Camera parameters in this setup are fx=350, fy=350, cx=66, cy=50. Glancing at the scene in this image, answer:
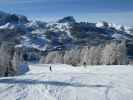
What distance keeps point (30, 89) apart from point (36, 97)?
88.0 inches

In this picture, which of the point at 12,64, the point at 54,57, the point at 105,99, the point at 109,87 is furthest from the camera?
the point at 54,57

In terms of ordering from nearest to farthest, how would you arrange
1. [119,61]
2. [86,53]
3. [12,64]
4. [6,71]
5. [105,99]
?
[105,99], [6,71], [12,64], [119,61], [86,53]

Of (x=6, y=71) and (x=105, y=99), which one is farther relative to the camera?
(x=6, y=71)

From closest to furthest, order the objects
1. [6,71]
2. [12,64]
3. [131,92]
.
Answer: [131,92]
[6,71]
[12,64]

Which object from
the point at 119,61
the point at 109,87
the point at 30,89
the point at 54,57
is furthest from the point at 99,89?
the point at 54,57

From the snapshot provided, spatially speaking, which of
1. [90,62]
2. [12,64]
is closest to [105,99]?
[12,64]

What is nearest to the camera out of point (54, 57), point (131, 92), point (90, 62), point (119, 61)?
point (131, 92)

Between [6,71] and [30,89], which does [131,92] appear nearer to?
[30,89]

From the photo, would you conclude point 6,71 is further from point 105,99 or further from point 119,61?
point 105,99

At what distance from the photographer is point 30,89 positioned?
846 inches

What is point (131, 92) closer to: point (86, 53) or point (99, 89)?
point (99, 89)

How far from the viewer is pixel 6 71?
62.8 metres

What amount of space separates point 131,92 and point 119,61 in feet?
204

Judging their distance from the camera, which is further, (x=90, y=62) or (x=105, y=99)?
(x=90, y=62)
